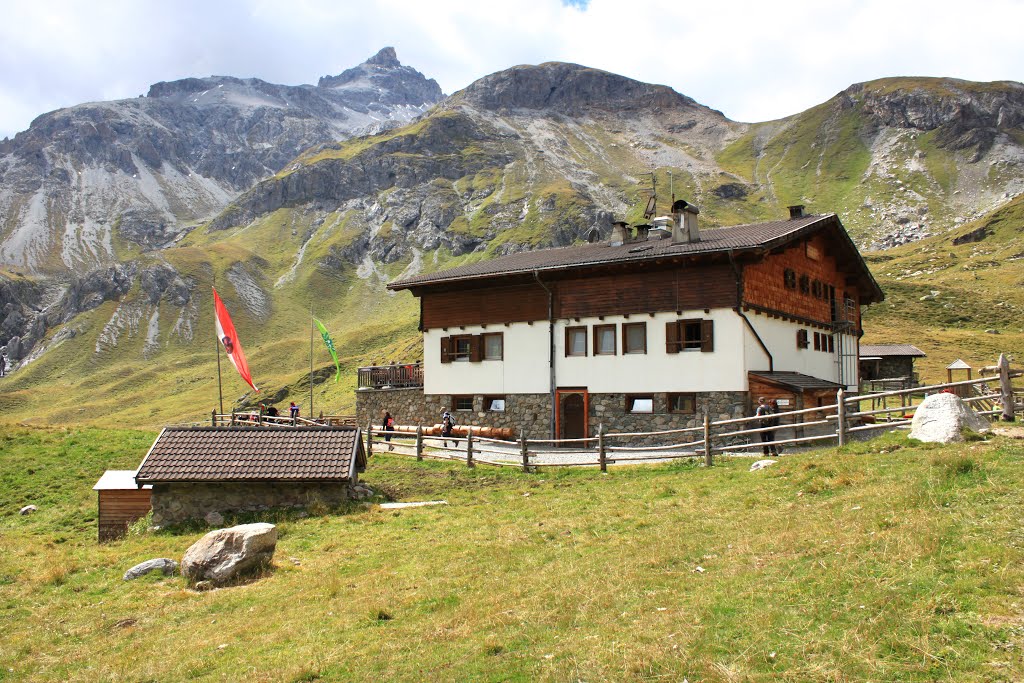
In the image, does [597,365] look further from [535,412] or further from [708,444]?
[708,444]

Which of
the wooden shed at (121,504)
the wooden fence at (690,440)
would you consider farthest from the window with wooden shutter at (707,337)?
the wooden shed at (121,504)

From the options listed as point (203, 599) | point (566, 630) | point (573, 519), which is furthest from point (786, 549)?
point (203, 599)

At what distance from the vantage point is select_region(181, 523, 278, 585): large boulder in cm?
1341

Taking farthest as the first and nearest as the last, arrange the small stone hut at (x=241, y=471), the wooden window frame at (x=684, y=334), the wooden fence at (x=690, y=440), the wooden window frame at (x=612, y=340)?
1. the wooden window frame at (x=612, y=340)
2. the wooden window frame at (x=684, y=334)
3. the wooden fence at (x=690, y=440)
4. the small stone hut at (x=241, y=471)

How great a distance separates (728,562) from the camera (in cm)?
1057

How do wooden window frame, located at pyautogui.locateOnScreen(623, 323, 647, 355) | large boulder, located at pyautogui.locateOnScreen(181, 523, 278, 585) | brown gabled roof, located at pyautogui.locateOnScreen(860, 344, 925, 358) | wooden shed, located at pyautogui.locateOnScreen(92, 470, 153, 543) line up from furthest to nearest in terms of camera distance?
brown gabled roof, located at pyautogui.locateOnScreen(860, 344, 925, 358)
wooden window frame, located at pyautogui.locateOnScreen(623, 323, 647, 355)
wooden shed, located at pyautogui.locateOnScreen(92, 470, 153, 543)
large boulder, located at pyautogui.locateOnScreen(181, 523, 278, 585)

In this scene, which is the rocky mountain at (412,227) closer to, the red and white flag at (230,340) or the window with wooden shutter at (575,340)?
the red and white flag at (230,340)

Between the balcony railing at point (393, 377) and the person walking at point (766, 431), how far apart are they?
17.7m

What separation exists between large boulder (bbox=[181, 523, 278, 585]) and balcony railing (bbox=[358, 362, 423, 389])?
2379cm

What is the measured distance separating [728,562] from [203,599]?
8.41m

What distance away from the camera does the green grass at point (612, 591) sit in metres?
7.57

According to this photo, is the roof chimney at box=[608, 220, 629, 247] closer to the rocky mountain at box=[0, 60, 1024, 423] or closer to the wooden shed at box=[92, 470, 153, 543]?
the wooden shed at box=[92, 470, 153, 543]

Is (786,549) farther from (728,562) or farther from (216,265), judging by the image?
(216,265)

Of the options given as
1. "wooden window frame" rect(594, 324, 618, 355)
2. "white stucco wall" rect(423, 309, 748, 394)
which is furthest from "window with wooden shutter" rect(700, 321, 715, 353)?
"wooden window frame" rect(594, 324, 618, 355)
